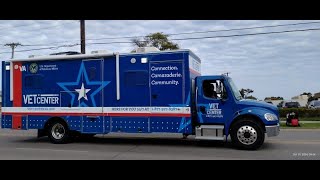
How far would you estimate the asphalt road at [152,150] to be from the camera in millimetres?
10695

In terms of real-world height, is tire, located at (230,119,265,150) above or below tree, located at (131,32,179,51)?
below

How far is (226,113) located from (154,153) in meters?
2.67

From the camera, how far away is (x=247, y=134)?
1179 cm

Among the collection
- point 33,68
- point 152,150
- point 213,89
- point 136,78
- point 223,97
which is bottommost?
point 152,150

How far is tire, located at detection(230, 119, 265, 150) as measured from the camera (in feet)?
38.3

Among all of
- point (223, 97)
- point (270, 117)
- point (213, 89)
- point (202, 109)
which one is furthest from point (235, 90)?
point (270, 117)

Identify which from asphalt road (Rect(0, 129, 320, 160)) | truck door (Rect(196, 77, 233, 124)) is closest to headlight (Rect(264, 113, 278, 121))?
asphalt road (Rect(0, 129, 320, 160))

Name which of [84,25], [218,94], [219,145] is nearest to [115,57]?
[218,94]

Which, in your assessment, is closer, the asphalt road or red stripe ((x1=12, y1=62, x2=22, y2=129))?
the asphalt road

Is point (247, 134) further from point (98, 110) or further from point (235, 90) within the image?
point (98, 110)

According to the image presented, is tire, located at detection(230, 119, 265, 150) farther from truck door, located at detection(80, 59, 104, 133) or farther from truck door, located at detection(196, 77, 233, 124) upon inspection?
truck door, located at detection(80, 59, 104, 133)

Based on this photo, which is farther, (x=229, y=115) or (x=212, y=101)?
(x=212, y=101)

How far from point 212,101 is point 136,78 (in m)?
2.67

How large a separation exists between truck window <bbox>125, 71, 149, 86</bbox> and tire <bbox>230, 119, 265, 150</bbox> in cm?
331
